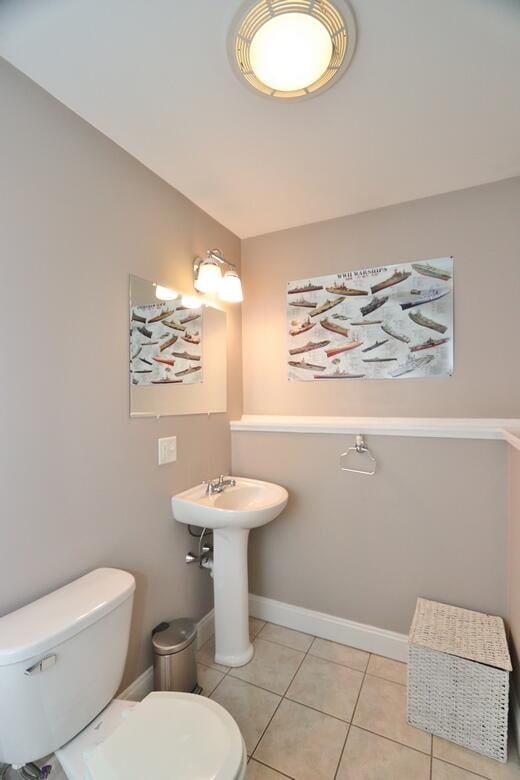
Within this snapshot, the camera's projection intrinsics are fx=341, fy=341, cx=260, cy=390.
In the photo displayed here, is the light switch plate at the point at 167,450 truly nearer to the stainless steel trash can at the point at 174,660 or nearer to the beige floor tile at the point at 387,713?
the stainless steel trash can at the point at 174,660

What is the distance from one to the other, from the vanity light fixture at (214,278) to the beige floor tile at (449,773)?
210cm

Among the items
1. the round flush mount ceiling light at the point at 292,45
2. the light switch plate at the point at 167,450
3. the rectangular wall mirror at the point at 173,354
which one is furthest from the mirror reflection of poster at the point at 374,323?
the round flush mount ceiling light at the point at 292,45

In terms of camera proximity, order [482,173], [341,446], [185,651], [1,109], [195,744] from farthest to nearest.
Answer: [341,446], [482,173], [185,651], [1,109], [195,744]

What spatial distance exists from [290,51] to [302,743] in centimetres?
235

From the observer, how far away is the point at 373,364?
1855 mm

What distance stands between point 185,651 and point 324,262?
2039mm

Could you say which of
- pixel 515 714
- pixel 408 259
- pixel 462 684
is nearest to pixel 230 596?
pixel 462 684

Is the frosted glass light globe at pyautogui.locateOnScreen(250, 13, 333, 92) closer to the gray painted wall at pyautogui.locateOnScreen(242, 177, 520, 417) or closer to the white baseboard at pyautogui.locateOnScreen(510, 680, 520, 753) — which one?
the gray painted wall at pyautogui.locateOnScreen(242, 177, 520, 417)

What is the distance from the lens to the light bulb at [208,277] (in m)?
1.76

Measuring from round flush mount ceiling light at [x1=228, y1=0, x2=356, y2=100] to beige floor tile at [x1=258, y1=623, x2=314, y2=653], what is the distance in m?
2.43

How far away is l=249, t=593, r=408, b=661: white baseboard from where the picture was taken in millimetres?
1722

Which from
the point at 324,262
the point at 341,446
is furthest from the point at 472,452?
the point at 324,262

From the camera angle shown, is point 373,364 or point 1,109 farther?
point 373,364

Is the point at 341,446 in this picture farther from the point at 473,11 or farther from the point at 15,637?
the point at 473,11
